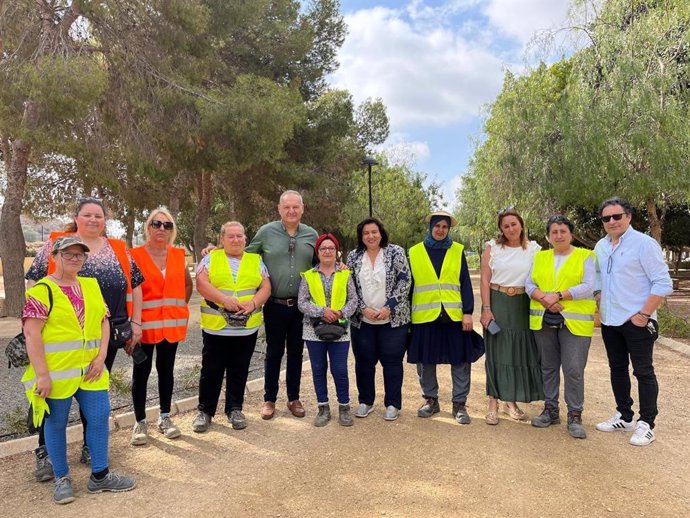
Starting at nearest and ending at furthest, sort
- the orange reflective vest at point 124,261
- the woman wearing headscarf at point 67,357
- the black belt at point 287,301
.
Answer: the woman wearing headscarf at point 67,357 → the orange reflective vest at point 124,261 → the black belt at point 287,301

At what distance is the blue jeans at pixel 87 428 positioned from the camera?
3.04 metres

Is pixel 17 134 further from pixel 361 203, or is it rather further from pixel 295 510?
pixel 361 203

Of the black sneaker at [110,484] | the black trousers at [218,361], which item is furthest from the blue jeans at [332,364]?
the black sneaker at [110,484]

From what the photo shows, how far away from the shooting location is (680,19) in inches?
400

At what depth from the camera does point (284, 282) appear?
4512mm

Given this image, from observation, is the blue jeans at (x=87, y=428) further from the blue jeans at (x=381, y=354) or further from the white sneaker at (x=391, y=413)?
the white sneaker at (x=391, y=413)

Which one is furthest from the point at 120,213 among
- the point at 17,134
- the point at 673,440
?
the point at 673,440

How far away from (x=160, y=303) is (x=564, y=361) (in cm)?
323

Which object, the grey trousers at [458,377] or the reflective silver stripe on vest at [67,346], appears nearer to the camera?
the reflective silver stripe on vest at [67,346]

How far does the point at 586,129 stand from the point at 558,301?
7.63 metres

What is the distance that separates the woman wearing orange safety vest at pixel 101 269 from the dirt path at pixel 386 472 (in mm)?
577

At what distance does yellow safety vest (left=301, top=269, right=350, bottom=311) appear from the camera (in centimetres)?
433

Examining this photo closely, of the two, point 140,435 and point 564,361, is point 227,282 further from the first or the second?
point 564,361

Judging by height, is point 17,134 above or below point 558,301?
above
